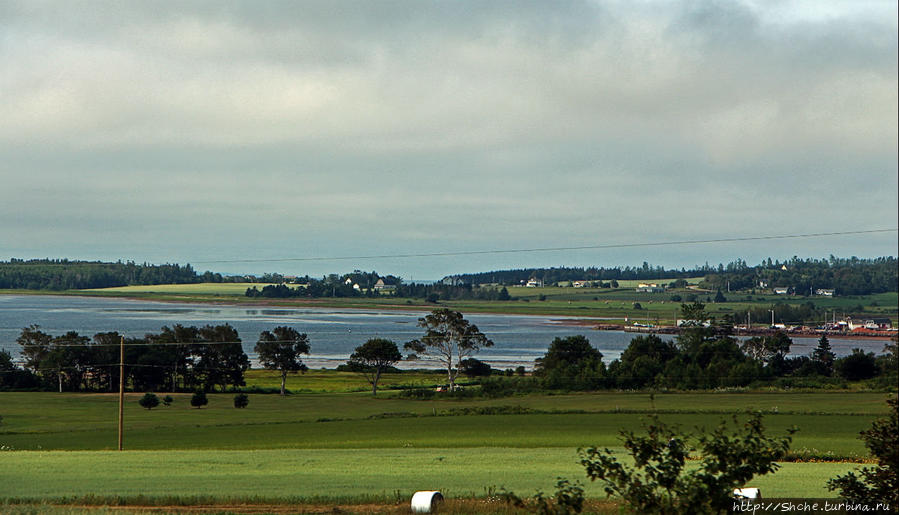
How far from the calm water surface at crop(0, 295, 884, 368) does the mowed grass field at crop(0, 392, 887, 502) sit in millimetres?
20305

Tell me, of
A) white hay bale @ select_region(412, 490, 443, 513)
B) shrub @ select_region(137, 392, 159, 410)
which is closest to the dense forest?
shrub @ select_region(137, 392, 159, 410)

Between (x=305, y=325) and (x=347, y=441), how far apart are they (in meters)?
95.6

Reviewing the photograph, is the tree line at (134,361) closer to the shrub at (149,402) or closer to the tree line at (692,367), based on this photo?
the shrub at (149,402)

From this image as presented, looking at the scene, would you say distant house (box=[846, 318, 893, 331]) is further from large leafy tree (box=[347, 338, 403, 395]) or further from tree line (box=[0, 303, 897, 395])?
large leafy tree (box=[347, 338, 403, 395])

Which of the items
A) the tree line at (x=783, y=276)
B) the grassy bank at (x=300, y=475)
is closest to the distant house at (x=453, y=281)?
the tree line at (x=783, y=276)

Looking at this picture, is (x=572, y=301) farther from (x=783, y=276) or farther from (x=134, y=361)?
(x=134, y=361)

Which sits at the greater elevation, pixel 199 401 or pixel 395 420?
pixel 395 420

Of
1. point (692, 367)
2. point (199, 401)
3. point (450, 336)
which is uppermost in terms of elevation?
point (450, 336)

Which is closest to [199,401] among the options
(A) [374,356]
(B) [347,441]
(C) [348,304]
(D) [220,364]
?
(D) [220,364]

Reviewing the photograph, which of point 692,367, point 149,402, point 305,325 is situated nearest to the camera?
point 149,402

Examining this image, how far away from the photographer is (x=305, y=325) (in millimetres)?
126250

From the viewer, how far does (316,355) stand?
97.4 m

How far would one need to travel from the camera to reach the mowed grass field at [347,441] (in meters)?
19.1

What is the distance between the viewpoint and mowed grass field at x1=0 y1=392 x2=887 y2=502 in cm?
1909
